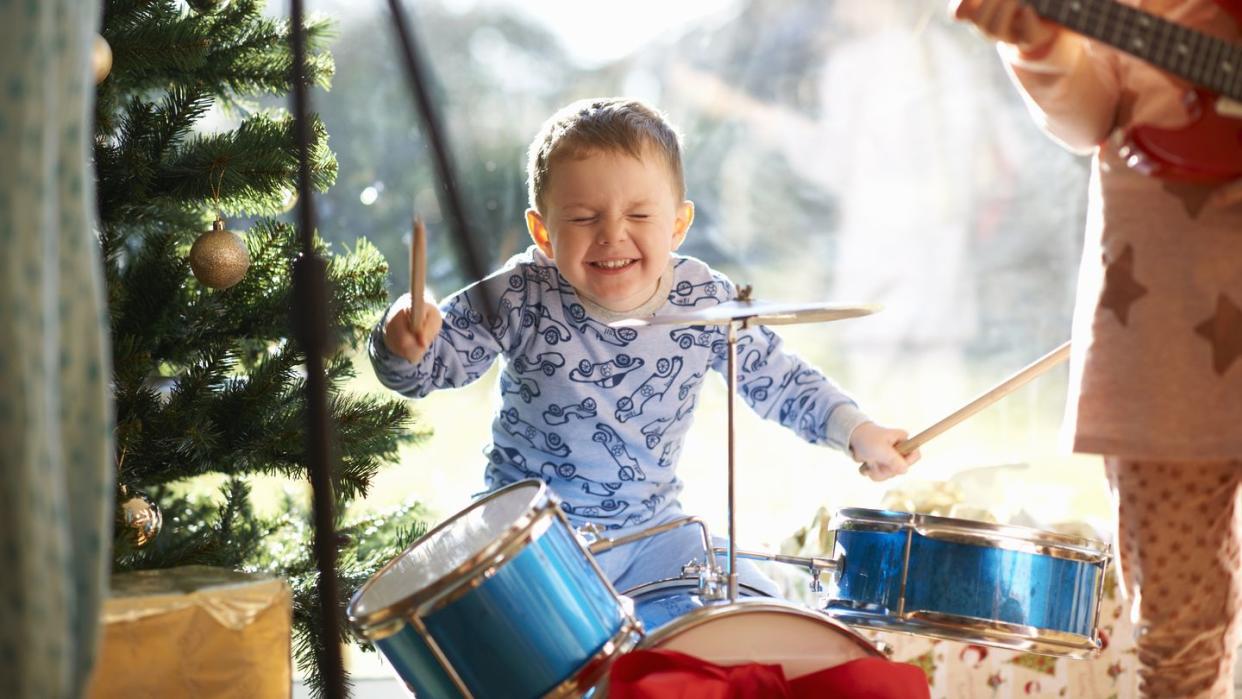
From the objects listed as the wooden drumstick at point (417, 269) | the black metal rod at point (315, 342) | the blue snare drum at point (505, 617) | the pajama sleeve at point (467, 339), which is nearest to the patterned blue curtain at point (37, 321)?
the black metal rod at point (315, 342)

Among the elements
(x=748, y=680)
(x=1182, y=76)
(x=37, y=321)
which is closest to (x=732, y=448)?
(x=748, y=680)

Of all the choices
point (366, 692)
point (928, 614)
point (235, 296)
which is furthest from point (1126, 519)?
point (366, 692)

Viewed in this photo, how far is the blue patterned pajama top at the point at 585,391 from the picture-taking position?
168 centimetres

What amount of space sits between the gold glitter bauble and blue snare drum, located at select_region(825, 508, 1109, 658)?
0.84 m

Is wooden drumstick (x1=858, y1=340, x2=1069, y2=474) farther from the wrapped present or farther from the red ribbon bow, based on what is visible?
the wrapped present

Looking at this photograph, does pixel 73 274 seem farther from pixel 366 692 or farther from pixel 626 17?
pixel 626 17

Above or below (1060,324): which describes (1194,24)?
above

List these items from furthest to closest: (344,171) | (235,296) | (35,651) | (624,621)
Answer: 1. (344,171)
2. (235,296)
3. (624,621)
4. (35,651)

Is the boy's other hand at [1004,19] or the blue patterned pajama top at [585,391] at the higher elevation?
the boy's other hand at [1004,19]

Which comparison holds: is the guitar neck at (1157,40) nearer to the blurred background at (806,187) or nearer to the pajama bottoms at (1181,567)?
the pajama bottoms at (1181,567)

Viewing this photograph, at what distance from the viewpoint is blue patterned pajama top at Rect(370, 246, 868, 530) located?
5.52ft

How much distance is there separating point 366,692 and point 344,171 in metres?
1.27

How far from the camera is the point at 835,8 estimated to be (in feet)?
10.3

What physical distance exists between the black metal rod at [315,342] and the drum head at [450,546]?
0.80ft
